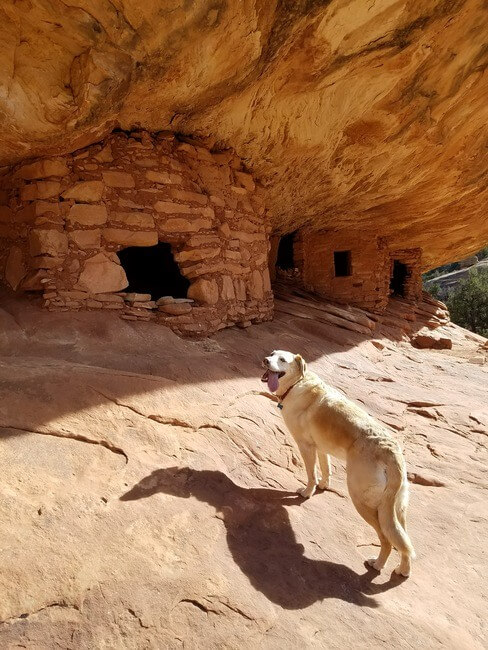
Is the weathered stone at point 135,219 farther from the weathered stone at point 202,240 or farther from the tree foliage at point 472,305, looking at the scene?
the tree foliage at point 472,305

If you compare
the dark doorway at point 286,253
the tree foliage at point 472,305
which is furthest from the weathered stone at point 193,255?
the tree foliage at point 472,305

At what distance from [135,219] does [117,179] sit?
444mm

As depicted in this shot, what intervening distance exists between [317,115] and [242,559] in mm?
5038

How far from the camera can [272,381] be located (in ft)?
8.22

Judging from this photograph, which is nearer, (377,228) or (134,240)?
(134,240)

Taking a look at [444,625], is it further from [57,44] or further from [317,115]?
[317,115]

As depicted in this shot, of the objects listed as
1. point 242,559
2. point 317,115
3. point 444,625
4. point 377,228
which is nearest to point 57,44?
point 317,115

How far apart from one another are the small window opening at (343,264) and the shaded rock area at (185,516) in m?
6.17

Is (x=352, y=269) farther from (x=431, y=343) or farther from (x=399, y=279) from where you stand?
(x=399, y=279)

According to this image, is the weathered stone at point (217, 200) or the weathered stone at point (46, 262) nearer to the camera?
the weathered stone at point (46, 262)

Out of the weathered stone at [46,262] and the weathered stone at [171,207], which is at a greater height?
the weathered stone at [171,207]

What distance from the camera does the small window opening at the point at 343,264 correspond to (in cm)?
967

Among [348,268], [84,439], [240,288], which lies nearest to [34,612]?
[84,439]

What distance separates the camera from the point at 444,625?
1.76 meters
